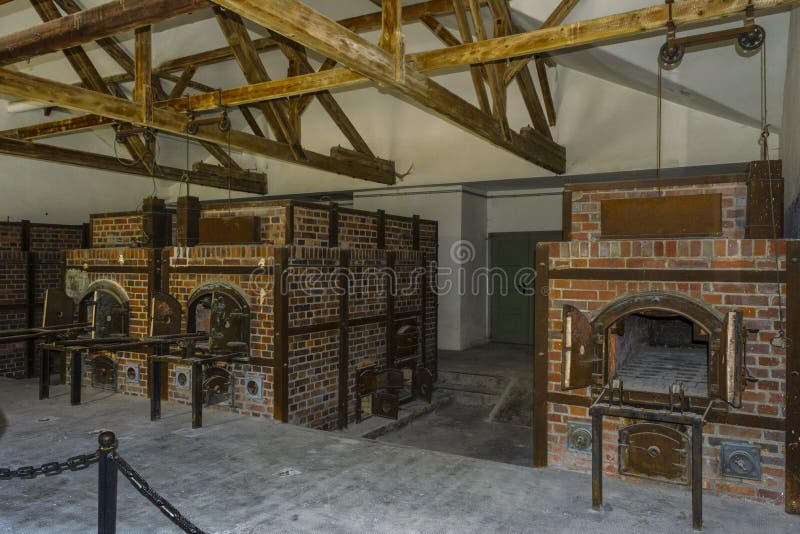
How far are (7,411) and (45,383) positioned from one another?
51cm

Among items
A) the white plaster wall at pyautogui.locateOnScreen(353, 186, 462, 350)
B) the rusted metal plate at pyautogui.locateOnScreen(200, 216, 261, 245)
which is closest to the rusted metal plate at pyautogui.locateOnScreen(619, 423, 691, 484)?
the rusted metal plate at pyautogui.locateOnScreen(200, 216, 261, 245)

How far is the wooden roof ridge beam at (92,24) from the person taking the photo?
3.58 meters

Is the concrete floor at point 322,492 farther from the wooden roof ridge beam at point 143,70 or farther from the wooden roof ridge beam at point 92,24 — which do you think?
the wooden roof ridge beam at point 143,70

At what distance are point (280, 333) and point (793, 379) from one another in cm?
382

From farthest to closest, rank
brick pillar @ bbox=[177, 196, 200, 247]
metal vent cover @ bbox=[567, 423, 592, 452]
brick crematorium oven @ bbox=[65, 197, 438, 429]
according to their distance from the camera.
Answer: brick pillar @ bbox=[177, 196, 200, 247] → brick crematorium oven @ bbox=[65, 197, 438, 429] → metal vent cover @ bbox=[567, 423, 592, 452]

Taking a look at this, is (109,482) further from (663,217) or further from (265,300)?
(663,217)

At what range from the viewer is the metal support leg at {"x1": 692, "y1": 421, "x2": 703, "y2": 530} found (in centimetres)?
297

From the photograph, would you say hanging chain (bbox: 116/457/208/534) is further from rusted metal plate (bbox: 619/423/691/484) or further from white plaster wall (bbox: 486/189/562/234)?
white plaster wall (bbox: 486/189/562/234)

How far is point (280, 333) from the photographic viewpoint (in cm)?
519

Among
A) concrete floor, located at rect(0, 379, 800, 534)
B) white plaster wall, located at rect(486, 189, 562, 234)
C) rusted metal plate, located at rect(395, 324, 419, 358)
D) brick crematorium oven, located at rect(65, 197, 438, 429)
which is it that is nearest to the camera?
concrete floor, located at rect(0, 379, 800, 534)

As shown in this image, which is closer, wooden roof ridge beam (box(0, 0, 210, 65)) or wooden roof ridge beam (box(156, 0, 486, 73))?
wooden roof ridge beam (box(0, 0, 210, 65))

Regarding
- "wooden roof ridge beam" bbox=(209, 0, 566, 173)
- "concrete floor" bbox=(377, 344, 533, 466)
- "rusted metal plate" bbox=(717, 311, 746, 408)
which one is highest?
"wooden roof ridge beam" bbox=(209, 0, 566, 173)

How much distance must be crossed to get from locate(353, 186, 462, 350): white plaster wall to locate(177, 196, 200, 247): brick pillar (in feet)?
14.3

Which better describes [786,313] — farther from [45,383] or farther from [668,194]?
[45,383]
